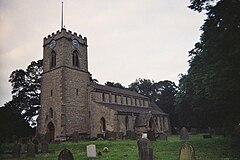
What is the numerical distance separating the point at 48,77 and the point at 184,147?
29392mm

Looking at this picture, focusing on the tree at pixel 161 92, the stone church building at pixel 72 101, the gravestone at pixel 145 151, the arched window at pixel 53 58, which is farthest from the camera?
the tree at pixel 161 92

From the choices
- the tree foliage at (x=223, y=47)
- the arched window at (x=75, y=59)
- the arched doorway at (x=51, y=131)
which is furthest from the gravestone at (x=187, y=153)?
the arched window at (x=75, y=59)

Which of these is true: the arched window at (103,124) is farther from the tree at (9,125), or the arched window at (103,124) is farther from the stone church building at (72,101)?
the tree at (9,125)

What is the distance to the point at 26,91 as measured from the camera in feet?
168

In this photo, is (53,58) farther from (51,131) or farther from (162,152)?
(162,152)

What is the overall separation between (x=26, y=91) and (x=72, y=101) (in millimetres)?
21366

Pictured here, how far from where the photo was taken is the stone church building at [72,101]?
32.7 meters

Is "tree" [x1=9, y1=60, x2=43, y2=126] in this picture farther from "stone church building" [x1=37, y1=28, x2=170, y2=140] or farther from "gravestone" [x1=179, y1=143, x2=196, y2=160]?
"gravestone" [x1=179, y1=143, x2=196, y2=160]

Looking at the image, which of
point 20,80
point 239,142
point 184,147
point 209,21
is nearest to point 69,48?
point 20,80

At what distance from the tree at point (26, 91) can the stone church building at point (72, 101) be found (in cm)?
1631

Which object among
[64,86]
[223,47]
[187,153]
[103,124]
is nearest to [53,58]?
[64,86]

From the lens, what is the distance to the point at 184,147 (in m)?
9.19

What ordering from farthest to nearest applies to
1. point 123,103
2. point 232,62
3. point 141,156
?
point 123,103
point 232,62
point 141,156

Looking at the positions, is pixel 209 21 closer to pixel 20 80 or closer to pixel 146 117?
pixel 146 117
